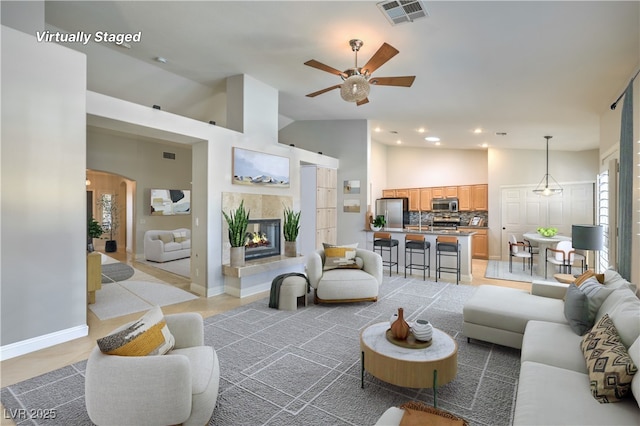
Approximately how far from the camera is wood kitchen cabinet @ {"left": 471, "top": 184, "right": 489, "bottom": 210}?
29.4 feet

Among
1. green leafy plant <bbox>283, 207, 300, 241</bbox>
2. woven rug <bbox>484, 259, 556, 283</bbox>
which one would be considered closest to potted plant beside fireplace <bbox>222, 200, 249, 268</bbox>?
green leafy plant <bbox>283, 207, 300, 241</bbox>

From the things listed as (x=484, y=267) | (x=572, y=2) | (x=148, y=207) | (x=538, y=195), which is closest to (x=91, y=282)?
(x=148, y=207)

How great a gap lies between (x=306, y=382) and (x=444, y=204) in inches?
316

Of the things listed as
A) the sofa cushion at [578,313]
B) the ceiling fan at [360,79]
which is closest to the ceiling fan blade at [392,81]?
the ceiling fan at [360,79]

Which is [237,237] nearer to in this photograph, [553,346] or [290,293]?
[290,293]

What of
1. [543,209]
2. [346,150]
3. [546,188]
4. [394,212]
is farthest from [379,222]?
[543,209]

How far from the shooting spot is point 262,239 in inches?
234

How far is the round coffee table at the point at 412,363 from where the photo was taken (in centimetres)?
225

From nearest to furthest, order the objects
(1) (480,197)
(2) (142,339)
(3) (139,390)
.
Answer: (3) (139,390) < (2) (142,339) < (1) (480,197)

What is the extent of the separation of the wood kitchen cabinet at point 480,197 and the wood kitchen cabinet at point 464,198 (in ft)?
Result: 0.35

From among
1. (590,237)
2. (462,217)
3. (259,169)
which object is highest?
(259,169)

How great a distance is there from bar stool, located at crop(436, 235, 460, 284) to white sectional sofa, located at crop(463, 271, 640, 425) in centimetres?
231

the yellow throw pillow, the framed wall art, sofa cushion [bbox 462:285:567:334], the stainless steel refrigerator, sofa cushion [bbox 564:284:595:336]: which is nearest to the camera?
sofa cushion [bbox 564:284:595:336]

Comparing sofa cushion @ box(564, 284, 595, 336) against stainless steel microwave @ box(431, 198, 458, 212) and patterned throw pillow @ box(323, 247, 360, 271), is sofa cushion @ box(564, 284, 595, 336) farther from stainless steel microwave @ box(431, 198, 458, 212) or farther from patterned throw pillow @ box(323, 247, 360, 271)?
stainless steel microwave @ box(431, 198, 458, 212)
